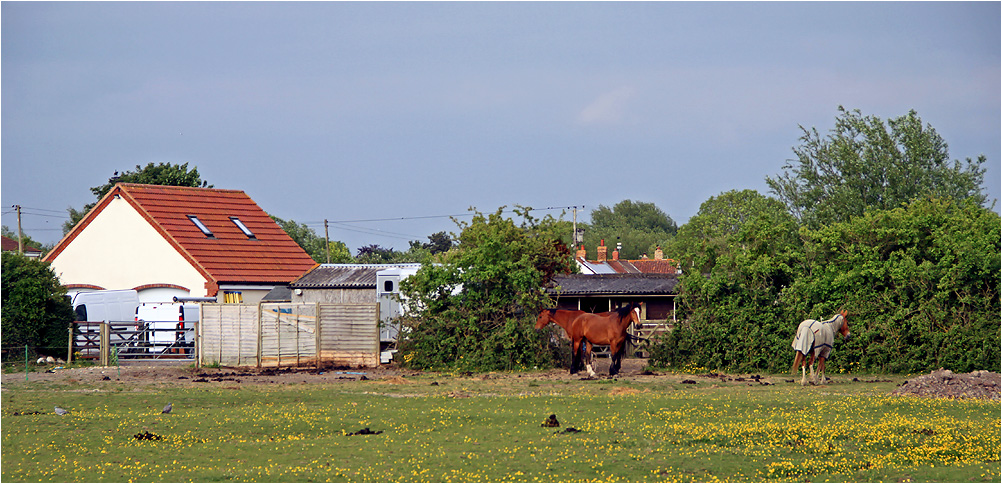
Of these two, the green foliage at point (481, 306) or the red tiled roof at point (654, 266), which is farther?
the red tiled roof at point (654, 266)

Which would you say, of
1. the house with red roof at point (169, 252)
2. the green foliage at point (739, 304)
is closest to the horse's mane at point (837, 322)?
the green foliage at point (739, 304)

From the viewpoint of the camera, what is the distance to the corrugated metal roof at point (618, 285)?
38.2 meters

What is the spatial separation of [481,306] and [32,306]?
1506cm

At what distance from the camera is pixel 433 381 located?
2753 centimetres

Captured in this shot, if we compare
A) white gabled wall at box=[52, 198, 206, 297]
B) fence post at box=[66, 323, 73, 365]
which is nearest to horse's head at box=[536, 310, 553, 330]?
fence post at box=[66, 323, 73, 365]

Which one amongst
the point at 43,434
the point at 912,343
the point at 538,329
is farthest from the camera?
the point at 538,329

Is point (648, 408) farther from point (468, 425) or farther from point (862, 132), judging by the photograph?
point (862, 132)

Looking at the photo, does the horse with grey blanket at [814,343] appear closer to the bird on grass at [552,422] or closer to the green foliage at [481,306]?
the green foliage at [481,306]

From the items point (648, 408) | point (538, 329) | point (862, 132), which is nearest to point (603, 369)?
point (538, 329)

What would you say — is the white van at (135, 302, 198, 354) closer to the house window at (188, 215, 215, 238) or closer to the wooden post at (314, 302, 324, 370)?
the wooden post at (314, 302, 324, 370)

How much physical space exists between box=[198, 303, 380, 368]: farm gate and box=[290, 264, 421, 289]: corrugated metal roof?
21.8 feet

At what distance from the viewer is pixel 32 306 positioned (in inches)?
1361

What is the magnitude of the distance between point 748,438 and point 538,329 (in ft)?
47.9

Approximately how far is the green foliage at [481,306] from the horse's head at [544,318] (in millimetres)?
406
